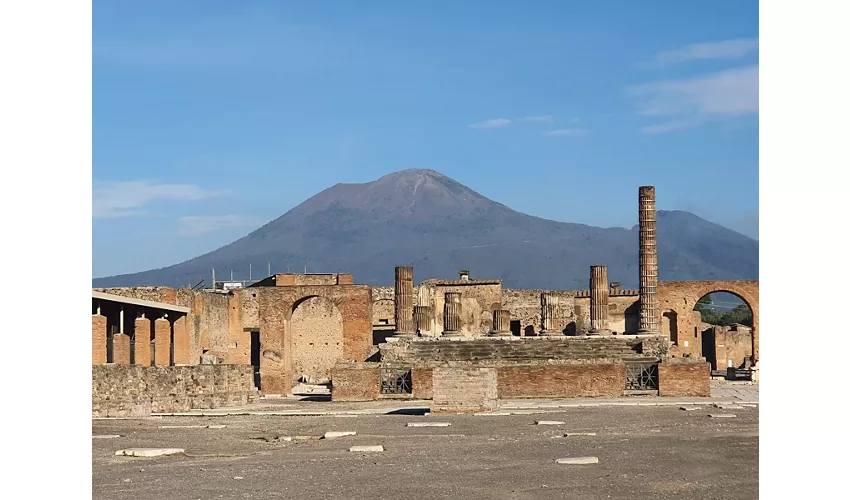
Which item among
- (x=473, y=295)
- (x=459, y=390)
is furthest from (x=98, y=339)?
(x=473, y=295)

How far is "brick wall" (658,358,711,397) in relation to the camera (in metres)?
27.9

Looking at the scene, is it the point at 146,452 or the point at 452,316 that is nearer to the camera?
the point at 146,452

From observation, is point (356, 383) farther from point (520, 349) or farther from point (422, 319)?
point (422, 319)

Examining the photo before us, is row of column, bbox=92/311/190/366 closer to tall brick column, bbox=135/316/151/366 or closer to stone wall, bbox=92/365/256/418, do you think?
tall brick column, bbox=135/316/151/366

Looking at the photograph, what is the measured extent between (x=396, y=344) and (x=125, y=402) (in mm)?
10354

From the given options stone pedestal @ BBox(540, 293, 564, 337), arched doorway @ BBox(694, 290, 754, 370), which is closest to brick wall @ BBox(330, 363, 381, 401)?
stone pedestal @ BBox(540, 293, 564, 337)

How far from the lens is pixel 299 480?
13.4 meters

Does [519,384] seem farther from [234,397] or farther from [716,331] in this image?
[716,331]

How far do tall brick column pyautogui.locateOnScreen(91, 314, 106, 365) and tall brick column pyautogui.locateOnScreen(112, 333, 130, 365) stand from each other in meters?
0.63

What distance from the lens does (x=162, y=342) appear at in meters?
31.2

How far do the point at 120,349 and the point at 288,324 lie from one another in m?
9.19

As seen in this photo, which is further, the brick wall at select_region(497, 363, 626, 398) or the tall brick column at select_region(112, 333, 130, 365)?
the brick wall at select_region(497, 363, 626, 398)

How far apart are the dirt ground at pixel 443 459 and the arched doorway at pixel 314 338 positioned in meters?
A: 22.3
